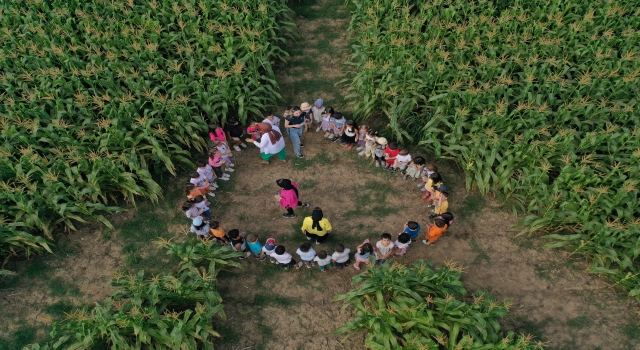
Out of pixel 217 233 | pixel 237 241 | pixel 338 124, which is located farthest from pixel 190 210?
pixel 338 124

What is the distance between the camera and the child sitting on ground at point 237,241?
7.09 meters

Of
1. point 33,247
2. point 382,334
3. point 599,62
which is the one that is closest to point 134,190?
point 33,247

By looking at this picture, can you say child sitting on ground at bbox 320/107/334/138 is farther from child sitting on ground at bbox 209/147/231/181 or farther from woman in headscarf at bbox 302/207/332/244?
woman in headscarf at bbox 302/207/332/244

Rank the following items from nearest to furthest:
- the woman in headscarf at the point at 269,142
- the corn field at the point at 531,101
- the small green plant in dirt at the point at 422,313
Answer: the small green plant in dirt at the point at 422,313 → the corn field at the point at 531,101 → the woman in headscarf at the point at 269,142

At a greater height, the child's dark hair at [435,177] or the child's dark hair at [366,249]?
the child's dark hair at [435,177]

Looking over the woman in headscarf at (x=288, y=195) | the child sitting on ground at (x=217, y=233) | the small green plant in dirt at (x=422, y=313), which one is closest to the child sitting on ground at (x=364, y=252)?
the small green plant in dirt at (x=422, y=313)

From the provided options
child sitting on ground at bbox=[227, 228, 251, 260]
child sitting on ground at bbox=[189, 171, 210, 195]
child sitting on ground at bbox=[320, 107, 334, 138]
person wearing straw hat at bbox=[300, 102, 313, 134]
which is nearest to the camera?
child sitting on ground at bbox=[227, 228, 251, 260]

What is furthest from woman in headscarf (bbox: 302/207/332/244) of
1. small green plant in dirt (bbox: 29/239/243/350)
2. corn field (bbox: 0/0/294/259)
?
corn field (bbox: 0/0/294/259)

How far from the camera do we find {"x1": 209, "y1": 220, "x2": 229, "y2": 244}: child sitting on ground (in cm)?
715

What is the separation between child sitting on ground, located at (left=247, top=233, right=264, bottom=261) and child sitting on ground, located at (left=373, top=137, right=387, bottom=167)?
3.24 metres

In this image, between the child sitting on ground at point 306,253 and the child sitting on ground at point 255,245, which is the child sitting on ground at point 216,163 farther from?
the child sitting on ground at point 306,253

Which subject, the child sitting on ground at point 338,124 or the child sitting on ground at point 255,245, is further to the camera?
the child sitting on ground at point 338,124

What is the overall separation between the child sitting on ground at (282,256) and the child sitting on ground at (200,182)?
217cm

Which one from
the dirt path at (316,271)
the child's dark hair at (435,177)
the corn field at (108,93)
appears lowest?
the dirt path at (316,271)
